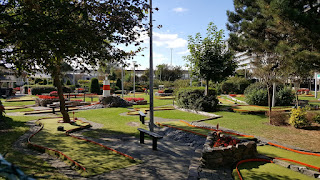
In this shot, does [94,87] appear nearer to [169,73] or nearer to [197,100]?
[197,100]

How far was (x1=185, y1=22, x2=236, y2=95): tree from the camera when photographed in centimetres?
1769

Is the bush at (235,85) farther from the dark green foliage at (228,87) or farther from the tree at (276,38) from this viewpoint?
the tree at (276,38)

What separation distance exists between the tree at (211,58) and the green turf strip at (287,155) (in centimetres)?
1015

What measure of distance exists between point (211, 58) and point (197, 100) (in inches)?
144

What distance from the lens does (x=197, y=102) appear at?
54.3ft

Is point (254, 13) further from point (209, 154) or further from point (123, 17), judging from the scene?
point (209, 154)

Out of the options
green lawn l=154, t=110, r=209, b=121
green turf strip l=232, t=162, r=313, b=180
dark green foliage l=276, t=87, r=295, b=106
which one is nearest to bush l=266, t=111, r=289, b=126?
green lawn l=154, t=110, r=209, b=121

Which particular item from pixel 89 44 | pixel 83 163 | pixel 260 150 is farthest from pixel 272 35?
pixel 83 163

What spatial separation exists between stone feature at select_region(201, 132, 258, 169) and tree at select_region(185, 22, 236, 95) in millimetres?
11120

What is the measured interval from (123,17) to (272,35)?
33.9 feet

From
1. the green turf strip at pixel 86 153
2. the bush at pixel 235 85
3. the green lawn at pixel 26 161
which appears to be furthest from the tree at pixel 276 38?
the bush at pixel 235 85

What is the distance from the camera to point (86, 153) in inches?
272

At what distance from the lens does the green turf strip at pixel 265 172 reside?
201 inches

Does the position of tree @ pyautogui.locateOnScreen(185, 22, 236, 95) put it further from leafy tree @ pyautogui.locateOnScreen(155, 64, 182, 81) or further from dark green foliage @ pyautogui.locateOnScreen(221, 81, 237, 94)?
leafy tree @ pyautogui.locateOnScreen(155, 64, 182, 81)
